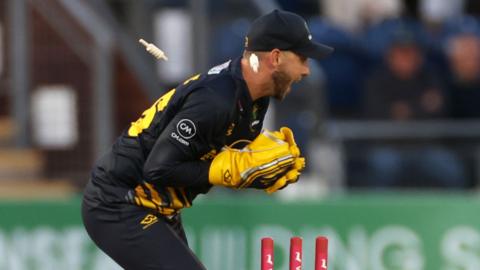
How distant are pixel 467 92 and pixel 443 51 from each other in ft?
1.38

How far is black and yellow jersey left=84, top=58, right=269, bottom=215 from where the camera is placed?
5.95m

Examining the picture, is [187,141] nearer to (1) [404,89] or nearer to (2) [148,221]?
(2) [148,221]

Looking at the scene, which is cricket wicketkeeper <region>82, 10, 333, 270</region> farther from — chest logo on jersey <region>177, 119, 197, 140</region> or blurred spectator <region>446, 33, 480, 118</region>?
blurred spectator <region>446, 33, 480, 118</region>

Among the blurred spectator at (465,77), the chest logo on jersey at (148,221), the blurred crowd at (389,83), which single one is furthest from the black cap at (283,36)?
the blurred spectator at (465,77)

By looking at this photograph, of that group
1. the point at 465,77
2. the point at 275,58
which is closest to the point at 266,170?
the point at 275,58

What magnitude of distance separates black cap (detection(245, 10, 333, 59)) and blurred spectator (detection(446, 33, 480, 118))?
5.62 meters

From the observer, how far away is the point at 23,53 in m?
11.1

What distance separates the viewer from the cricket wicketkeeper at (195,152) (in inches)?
235

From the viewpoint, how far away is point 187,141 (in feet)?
19.5

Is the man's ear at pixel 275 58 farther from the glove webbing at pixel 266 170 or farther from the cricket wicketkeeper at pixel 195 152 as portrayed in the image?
the glove webbing at pixel 266 170

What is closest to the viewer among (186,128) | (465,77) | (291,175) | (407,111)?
(186,128)

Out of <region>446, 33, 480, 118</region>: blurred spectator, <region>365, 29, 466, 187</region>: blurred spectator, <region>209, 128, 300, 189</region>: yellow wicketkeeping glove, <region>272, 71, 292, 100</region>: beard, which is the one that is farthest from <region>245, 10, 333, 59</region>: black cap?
<region>446, 33, 480, 118</region>: blurred spectator

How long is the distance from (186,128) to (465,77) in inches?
239

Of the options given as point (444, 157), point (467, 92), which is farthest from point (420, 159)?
point (467, 92)
